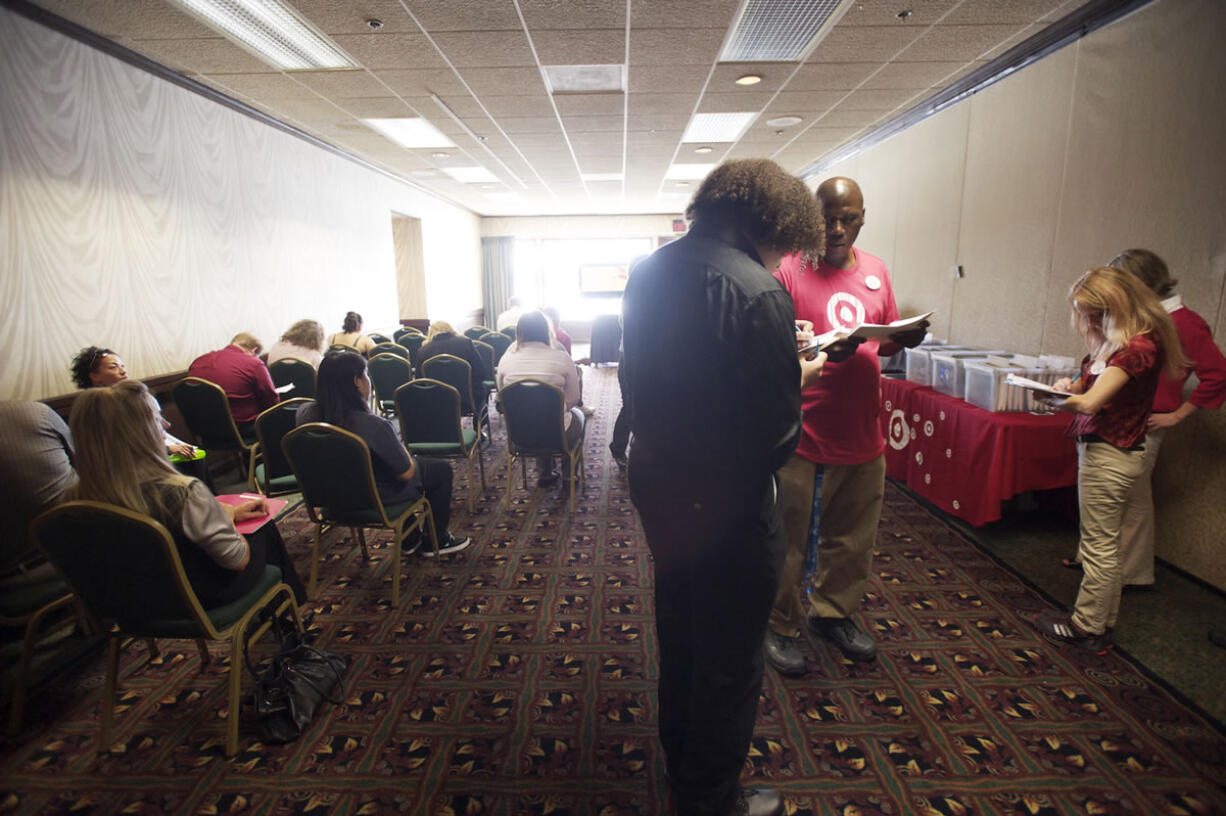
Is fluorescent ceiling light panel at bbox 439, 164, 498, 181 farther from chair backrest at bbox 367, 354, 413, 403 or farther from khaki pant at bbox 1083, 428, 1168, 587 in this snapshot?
khaki pant at bbox 1083, 428, 1168, 587

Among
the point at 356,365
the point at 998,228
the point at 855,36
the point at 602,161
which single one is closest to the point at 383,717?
the point at 356,365

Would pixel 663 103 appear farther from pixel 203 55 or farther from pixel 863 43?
pixel 203 55

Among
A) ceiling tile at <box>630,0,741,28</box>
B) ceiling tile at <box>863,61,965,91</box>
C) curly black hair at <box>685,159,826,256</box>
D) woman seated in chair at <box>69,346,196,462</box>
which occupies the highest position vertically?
ceiling tile at <box>863,61,965,91</box>

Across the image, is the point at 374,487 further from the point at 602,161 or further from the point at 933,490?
the point at 602,161

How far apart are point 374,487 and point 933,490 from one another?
10.4ft

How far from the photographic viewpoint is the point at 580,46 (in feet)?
12.6

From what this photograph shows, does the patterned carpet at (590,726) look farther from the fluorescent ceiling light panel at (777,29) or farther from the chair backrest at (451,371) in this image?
the fluorescent ceiling light panel at (777,29)

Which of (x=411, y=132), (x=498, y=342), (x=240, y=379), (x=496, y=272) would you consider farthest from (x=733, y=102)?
(x=496, y=272)

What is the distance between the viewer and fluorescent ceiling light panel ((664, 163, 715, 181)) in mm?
8312

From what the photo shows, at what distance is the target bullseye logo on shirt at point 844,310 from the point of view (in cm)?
188

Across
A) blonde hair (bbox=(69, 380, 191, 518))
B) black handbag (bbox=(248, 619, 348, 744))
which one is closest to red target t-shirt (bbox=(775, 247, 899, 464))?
black handbag (bbox=(248, 619, 348, 744))

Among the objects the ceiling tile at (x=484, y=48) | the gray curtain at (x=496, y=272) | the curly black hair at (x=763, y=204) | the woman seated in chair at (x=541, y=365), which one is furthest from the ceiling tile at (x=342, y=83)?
the gray curtain at (x=496, y=272)

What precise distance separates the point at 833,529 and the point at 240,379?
12.4 feet

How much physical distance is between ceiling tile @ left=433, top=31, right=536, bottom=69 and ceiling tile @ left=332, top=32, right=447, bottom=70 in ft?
0.39
